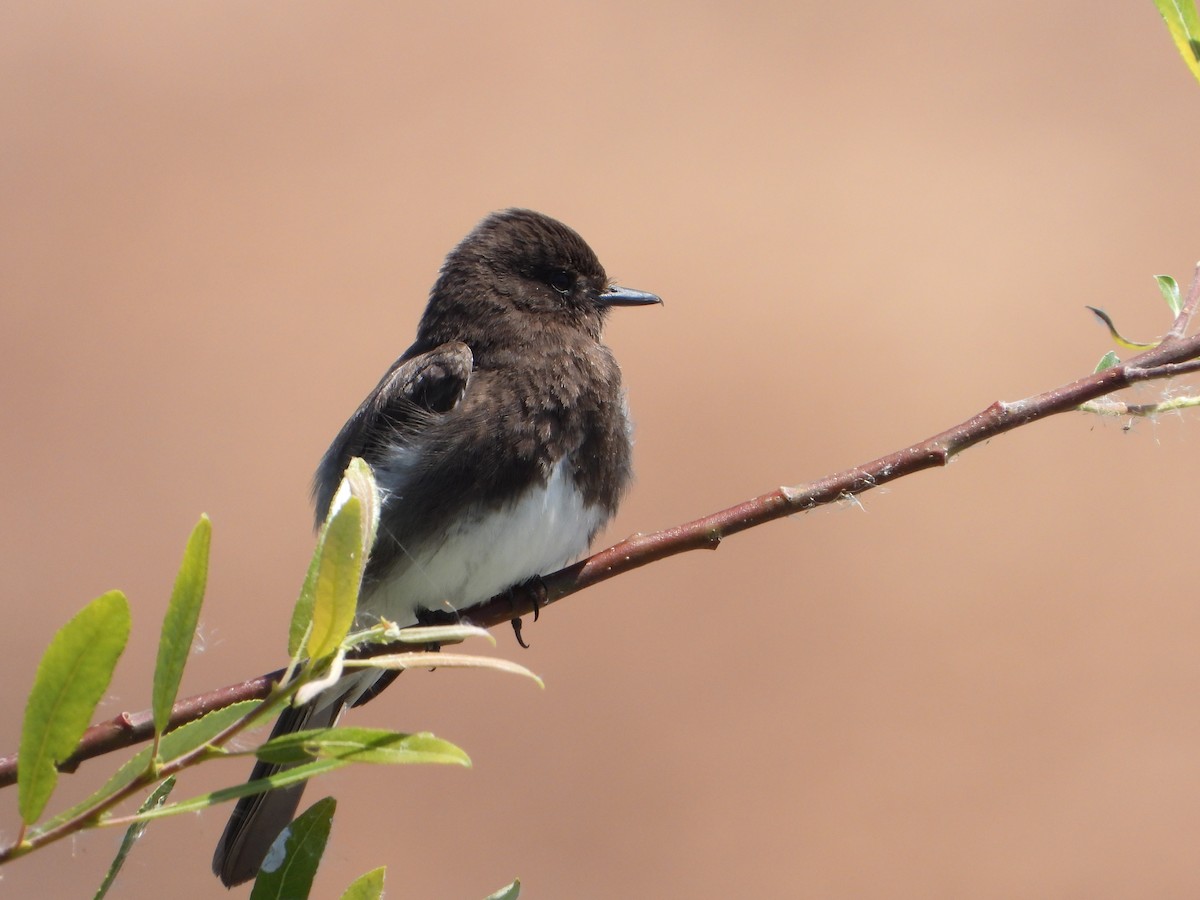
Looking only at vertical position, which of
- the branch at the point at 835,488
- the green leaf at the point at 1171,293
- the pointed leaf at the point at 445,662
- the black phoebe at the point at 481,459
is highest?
the black phoebe at the point at 481,459

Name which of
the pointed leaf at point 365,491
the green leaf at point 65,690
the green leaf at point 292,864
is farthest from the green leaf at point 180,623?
the green leaf at point 292,864

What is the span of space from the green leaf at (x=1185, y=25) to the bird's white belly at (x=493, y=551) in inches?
67.0

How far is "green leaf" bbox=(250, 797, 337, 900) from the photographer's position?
47.3 inches

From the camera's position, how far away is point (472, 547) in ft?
9.40

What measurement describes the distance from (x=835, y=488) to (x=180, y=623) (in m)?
0.99

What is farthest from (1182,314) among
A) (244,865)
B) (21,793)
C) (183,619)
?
(244,865)

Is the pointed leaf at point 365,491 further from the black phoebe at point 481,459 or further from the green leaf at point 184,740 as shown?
the black phoebe at point 481,459

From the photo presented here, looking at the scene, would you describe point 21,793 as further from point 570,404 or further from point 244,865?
point 570,404

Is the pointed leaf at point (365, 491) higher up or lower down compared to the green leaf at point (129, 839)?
higher up

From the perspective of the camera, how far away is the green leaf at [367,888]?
1.11m

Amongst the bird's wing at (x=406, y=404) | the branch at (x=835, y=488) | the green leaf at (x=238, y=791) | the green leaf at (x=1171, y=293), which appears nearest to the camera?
the green leaf at (x=238, y=791)

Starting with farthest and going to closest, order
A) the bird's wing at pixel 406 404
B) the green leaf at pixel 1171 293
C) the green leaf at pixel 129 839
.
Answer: the bird's wing at pixel 406 404, the green leaf at pixel 1171 293, the green leaf at pixel 129 839

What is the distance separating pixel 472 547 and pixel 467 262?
40.2 inches

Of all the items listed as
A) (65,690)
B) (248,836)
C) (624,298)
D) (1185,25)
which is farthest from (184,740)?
(624,298)
